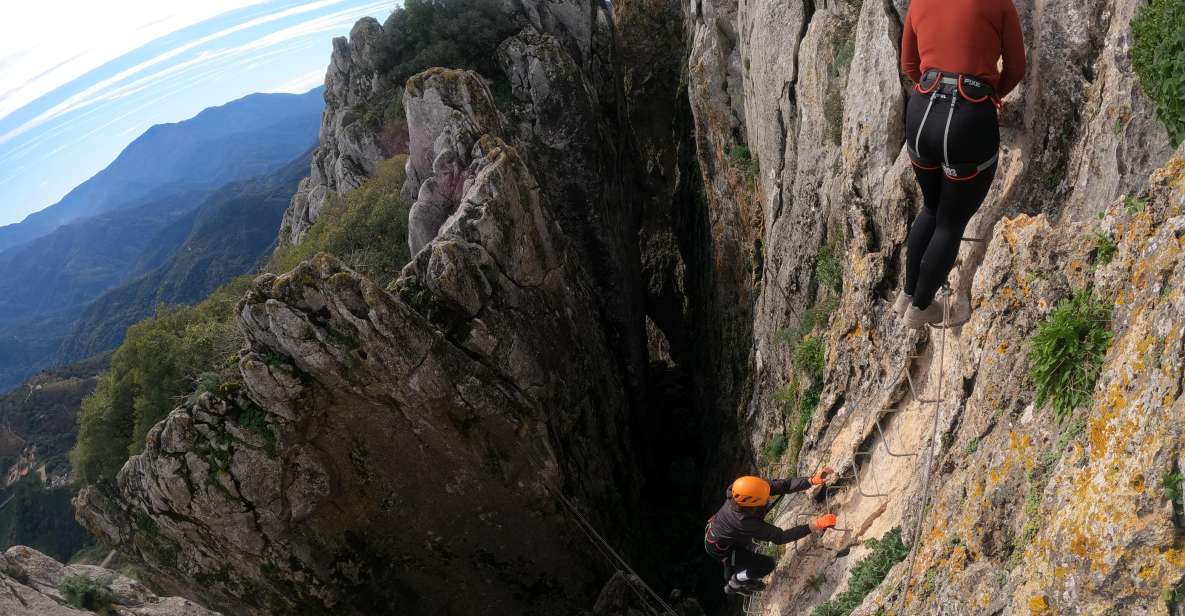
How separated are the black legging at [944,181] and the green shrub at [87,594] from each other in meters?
17.0

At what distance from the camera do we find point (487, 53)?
110 ft

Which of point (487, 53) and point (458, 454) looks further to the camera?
point (487, 53)

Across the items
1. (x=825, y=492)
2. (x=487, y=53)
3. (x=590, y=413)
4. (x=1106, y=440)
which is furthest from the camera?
(x=487, y=53)

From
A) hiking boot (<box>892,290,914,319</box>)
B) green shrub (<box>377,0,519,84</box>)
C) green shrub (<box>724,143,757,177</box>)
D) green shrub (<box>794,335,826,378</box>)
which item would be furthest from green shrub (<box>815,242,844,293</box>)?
green shrub (<box>377,0,519,84</box>)

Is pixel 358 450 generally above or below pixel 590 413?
above

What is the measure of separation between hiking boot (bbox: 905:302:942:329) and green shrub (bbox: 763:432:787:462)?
740 cm

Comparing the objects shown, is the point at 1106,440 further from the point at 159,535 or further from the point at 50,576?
the point at 159,535

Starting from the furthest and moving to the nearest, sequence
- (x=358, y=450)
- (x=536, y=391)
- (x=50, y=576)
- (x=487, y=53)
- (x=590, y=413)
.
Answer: (x=487, y=53) < (x=590, y=413) < (x=536, y=391) < (x=358, y=450) < (x=50, y=576)

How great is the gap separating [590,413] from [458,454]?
5420mm

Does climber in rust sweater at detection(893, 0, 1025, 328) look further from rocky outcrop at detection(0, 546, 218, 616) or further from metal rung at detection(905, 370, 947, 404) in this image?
rocky outcrop at detection(0, 546, 218, 616)

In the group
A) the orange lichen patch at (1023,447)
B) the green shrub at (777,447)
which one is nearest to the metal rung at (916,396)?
the orange lichen patch at (1023,447)

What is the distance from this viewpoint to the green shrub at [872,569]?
9.03 meters

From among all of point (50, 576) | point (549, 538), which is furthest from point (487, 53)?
point (50, 576)

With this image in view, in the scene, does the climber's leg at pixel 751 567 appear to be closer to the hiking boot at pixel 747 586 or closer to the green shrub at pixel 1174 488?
the hiking boot at pixel 747 586
